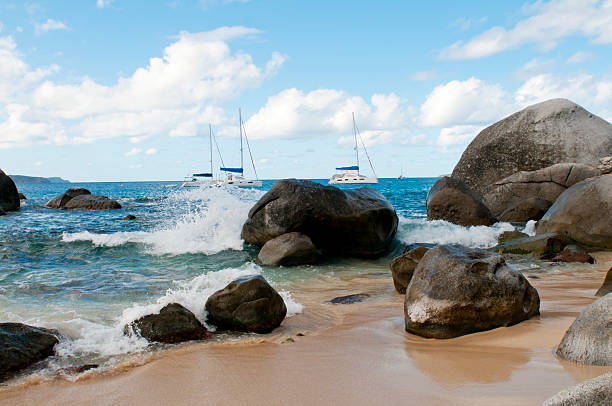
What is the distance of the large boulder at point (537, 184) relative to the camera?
1423cm

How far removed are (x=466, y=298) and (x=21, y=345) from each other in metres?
3.80

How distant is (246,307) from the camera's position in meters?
4.89

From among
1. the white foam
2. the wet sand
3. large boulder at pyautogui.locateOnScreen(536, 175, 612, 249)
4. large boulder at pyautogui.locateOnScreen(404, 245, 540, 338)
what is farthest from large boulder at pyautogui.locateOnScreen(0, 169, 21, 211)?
large boulder at pyautogui.locateOnScreen(404, 245, 540, 338)

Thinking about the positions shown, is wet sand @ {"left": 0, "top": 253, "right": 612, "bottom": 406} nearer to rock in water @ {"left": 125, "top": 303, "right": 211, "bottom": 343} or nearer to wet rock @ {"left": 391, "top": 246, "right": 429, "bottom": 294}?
rock in water @ {"left": 125, "top": 303, "right": 211, "bottom": 343}

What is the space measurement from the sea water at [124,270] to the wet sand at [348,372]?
663 mm

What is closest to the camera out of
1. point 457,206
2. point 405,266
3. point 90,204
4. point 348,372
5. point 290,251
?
point 348,372

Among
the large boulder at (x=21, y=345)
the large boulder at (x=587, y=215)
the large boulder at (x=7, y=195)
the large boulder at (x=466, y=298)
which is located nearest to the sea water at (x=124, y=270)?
the large boulder at (x=21, y=345)

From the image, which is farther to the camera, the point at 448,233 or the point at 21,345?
the point at 448,233

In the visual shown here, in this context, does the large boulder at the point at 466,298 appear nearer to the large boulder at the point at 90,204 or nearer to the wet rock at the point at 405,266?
the wet rock at the point at 405,266

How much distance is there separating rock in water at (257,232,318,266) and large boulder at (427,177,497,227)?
5.33 metres

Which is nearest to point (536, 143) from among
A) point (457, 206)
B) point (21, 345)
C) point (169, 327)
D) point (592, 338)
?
point (457, 206)

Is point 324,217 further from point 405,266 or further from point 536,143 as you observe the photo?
point 536,143

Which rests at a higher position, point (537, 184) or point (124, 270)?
point (537, 184)

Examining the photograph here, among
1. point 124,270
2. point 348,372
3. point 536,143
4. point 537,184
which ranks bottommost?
point 124,270
